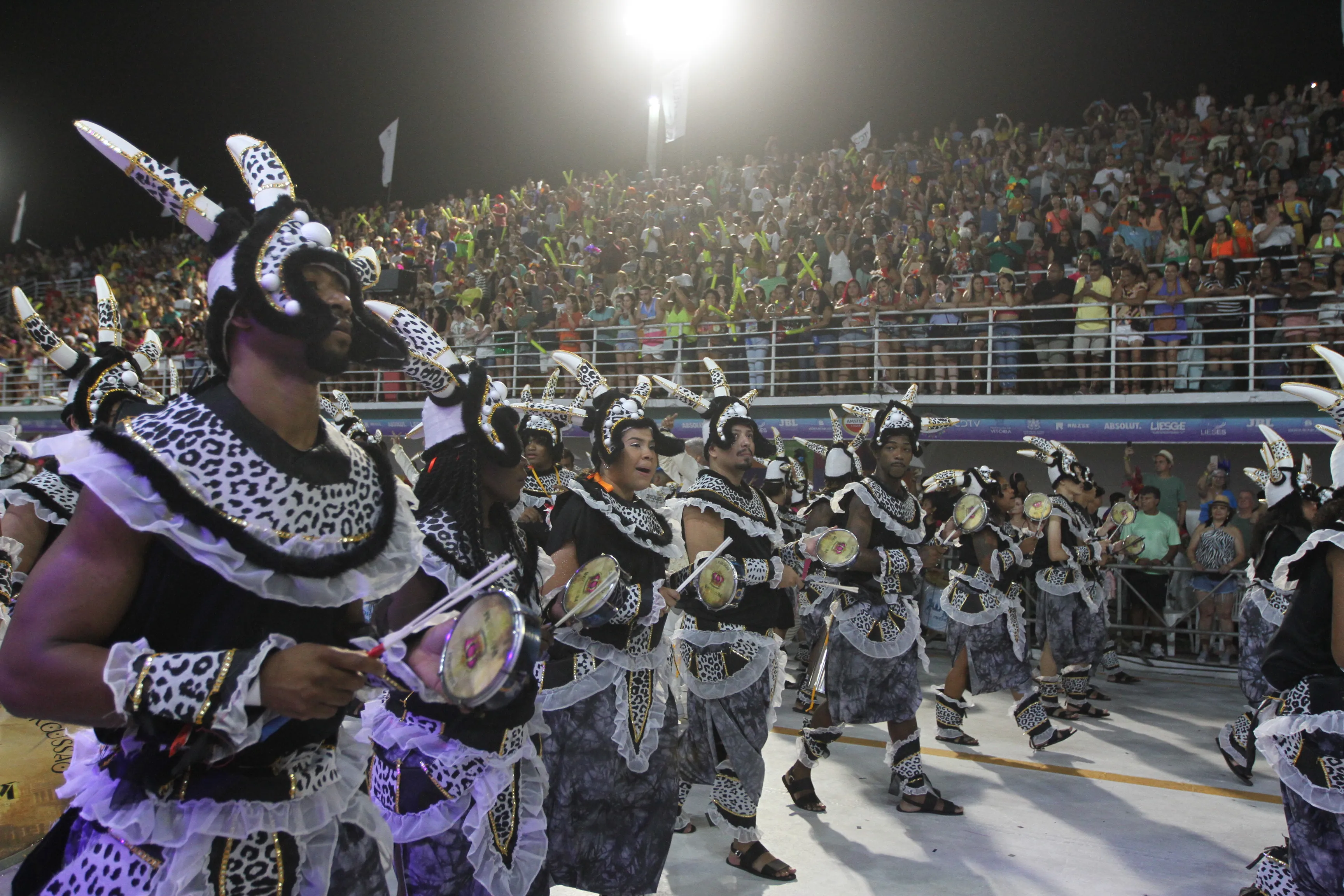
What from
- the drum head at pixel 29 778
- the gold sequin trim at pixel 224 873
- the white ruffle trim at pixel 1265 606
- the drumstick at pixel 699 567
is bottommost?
the drum head at pixel 29 778

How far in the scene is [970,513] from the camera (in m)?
7.06

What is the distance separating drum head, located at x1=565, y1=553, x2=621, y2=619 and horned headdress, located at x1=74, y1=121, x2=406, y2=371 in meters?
1.59

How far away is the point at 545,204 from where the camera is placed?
21.7 m

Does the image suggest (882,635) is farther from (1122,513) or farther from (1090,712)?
(1122,513)

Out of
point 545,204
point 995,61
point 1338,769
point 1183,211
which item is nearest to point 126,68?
point 545,204

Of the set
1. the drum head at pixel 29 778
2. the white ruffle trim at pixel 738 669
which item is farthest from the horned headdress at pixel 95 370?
the white ruffle trim at pixel 738 669

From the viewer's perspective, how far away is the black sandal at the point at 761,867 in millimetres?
4848

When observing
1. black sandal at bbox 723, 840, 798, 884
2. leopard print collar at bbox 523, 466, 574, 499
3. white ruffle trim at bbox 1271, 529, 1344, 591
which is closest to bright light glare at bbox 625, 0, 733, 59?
leopard print collar at bbox 523, 466, 574, 499

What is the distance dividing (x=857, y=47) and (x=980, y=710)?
1772 cm

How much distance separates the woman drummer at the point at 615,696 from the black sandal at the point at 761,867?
3.44 ft

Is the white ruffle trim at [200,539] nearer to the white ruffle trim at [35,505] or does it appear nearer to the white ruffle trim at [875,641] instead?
the white ruffle trim at [35,505]

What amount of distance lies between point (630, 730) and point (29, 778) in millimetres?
2999

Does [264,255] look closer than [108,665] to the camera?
No

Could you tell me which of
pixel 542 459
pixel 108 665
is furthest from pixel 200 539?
pixel 542 459
